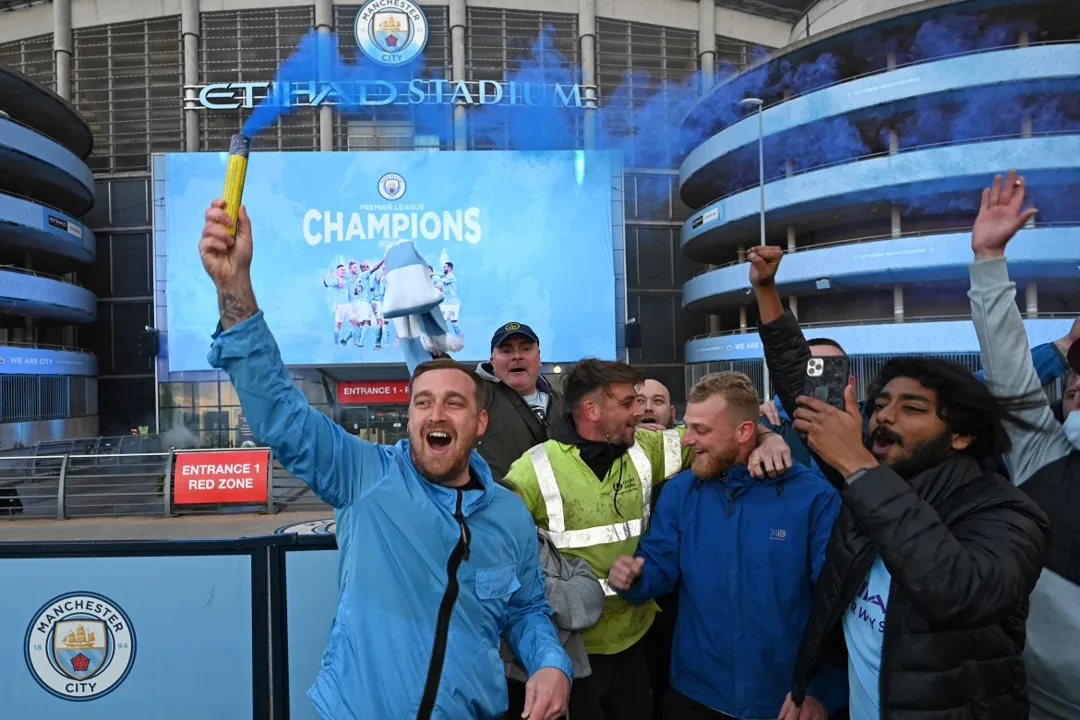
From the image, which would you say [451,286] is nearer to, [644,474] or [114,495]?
[114,495]

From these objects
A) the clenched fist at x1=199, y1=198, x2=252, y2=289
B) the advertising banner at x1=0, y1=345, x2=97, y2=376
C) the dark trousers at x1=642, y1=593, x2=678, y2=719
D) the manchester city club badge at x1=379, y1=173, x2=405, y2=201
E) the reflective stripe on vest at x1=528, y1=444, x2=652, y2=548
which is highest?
the manchester city club badge at x1=379, y1=173, x2=405, y2=201

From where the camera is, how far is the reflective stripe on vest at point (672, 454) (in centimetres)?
319

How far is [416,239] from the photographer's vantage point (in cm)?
2606

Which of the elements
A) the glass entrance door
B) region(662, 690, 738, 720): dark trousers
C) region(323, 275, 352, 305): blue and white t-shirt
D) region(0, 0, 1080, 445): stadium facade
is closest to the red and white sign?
region(0, 0, 1080, 445): stadium facade

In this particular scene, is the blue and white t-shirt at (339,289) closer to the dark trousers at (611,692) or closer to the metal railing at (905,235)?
the metal railing at (905,235)

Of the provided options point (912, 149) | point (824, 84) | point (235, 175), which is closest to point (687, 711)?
point (235, 175)

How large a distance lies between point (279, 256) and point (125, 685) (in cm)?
2436

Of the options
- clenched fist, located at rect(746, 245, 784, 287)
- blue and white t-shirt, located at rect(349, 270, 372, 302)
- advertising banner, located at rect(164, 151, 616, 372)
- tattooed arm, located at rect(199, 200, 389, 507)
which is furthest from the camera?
blue and white t-shirt, located at rect(349, 270, 372, 302)

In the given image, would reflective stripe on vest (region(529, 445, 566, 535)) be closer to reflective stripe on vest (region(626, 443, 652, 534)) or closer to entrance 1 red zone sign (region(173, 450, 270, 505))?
reflective stripe on vest (region(626, 443, 652, 534))

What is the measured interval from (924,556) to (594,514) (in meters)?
1.46

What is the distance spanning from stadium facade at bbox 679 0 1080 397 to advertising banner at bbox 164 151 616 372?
22.3 feet

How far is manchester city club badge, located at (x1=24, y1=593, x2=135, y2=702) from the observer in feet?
10.5

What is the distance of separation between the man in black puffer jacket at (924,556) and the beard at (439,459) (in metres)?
1.02

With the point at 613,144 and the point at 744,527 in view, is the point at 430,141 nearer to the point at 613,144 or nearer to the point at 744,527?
the point at 613,144
